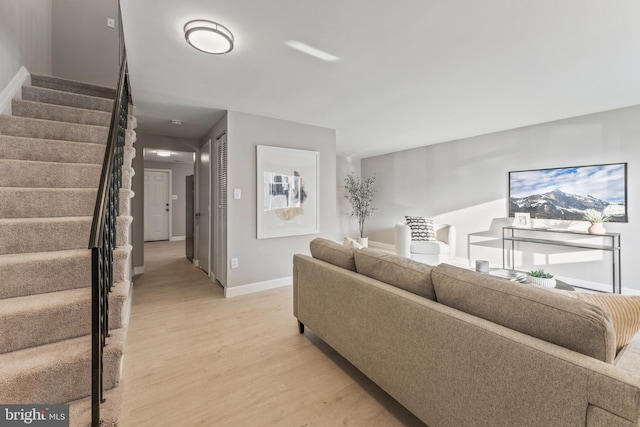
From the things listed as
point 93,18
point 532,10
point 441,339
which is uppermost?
point 93,18

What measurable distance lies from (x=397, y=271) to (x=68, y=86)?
4.03 metres

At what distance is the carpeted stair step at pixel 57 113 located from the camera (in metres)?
2.39

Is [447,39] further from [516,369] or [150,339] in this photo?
[150,339]

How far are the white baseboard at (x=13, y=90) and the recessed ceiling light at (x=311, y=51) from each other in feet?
8.02

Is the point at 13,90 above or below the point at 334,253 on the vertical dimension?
above

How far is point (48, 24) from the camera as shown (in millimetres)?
3441

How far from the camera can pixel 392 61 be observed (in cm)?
223

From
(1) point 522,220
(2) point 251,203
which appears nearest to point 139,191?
(2) point 251,203

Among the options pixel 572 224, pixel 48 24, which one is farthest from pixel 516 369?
pixel 48 24

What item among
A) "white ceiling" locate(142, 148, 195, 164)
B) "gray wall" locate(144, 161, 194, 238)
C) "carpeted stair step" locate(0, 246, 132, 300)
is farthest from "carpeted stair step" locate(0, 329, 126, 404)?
"gray wall" locate(144, 161, 194, 238)

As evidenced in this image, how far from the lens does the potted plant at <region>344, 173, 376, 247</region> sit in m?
6.49

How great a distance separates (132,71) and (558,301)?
338 centimetres

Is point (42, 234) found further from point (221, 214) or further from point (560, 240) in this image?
point (560, 240)

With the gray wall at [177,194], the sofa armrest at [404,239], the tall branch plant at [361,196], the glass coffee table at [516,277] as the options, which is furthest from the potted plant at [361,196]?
the gray wall at [177,194]
